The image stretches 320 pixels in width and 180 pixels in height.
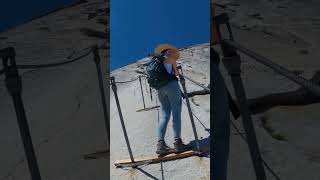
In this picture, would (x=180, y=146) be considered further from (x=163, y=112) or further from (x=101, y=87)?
(x=101, y=87)

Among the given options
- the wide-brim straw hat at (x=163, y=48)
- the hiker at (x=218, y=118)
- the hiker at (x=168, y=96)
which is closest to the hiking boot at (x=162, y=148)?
the hiker at (x=168, y=96)

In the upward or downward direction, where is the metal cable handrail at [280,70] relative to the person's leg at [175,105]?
upward

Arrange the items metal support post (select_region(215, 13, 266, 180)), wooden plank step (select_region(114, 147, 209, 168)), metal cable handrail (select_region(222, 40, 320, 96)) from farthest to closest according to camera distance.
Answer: wooden plank step (select_region(114, 147, 209, 168)) < metal support post (select_region(215, 13, 266, 180)) < metal cable handrail (select_region(222, 40, 320, 96))

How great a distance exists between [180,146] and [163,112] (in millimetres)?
105

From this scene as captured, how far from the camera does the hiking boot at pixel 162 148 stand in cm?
140

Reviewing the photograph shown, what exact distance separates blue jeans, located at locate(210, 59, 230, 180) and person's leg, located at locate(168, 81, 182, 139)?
114 millimetres

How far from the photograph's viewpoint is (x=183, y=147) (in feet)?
4.66


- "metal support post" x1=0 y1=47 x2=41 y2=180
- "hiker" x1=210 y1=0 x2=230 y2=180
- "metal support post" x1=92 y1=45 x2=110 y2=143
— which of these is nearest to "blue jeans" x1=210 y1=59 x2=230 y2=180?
"hiker" x1=210 y1=0 x2=230 y2=180

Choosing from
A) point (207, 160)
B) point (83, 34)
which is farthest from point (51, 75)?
point (207, 160)

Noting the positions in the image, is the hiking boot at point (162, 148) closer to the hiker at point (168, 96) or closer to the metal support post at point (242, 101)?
the hiker at point (168, 96)

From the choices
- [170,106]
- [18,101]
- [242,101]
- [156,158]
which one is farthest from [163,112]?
[18,101]

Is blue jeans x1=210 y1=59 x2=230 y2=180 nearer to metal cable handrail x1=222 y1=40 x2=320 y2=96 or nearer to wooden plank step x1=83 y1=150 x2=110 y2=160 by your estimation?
metal cable handrail x1=222 y1=40 x2=320 y2=96

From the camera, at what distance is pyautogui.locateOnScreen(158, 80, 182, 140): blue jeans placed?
4.60 feet

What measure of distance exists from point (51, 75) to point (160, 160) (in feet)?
1.27
